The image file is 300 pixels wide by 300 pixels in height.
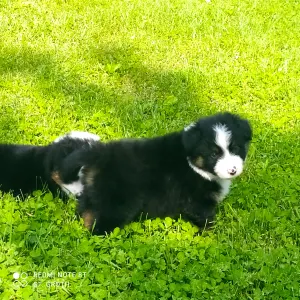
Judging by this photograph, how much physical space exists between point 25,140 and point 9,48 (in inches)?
89.4

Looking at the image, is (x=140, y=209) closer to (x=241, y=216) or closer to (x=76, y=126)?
(x=241, y=216)

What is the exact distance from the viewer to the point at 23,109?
607cm

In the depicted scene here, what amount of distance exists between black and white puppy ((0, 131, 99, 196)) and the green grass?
12 centimetres

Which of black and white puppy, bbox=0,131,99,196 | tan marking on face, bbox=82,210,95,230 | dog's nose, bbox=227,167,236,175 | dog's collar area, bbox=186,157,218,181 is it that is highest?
dog's nose, bbox=227,167,236,175

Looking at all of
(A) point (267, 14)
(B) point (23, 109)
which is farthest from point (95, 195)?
(A) point (267, 14)

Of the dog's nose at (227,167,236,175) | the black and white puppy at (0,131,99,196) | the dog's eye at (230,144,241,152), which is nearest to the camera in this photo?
the dog's nose at (227,167,236,175)

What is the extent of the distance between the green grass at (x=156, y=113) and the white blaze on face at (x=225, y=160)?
544 mm

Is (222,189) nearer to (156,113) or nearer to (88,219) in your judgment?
(88,219)

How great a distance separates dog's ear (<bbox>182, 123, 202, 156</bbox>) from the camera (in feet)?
14.4

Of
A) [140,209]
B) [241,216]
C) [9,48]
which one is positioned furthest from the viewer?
[9,48]

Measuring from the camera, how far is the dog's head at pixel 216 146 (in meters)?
4.36

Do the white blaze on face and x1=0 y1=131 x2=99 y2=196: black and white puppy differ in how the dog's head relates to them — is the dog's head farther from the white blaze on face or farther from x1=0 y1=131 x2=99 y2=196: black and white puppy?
x1=0 y1=131 x2=99 y2=196: black and white puppy

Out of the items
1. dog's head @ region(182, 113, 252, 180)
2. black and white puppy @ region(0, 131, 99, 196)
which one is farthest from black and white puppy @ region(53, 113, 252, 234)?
black and white puppy @ region(0, 131, 99, 196)

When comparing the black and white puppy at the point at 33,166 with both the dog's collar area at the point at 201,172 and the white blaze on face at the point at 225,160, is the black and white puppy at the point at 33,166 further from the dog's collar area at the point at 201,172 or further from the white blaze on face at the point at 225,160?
the white blaze on face at the point at 225,160
